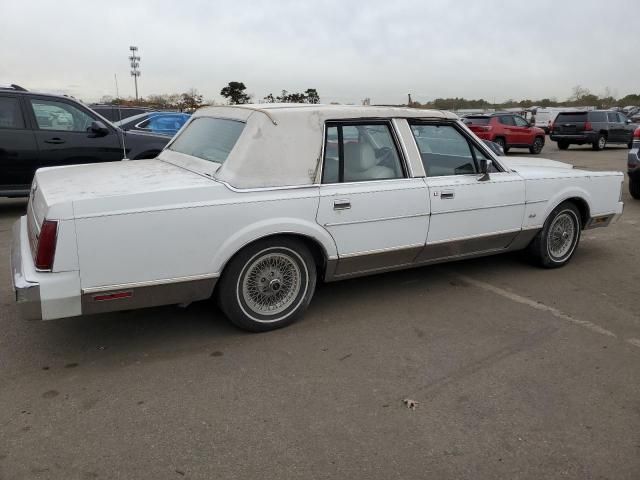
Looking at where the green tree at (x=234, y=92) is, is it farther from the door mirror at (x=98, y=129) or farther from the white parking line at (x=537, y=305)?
the white parking line at (x=537, y=305)

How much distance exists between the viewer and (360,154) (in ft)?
13.6

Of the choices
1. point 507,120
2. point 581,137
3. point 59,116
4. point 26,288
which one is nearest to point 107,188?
point 26,288

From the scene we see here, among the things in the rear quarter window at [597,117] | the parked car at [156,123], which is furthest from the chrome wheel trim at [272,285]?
the rear quarter window at [597,117]

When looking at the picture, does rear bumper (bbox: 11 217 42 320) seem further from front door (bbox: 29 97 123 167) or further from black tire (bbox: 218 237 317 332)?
front door (bbox: 29 97 123 167)

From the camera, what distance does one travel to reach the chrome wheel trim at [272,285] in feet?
12.2

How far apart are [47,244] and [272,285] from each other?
4.76 ft

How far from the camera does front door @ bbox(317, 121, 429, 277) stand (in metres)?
3.92

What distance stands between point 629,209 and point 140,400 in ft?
27.2

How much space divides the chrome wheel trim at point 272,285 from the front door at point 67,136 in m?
5.27

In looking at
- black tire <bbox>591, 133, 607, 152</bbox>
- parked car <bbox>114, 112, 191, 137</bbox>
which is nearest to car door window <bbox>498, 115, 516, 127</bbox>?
black tire <bbox>591, 133, 607, 152</bbox>

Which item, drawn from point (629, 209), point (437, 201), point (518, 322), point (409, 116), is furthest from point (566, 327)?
point (629, 209)

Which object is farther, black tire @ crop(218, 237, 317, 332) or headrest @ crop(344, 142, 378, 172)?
headrest @ crop(344, 142, 378, 172)

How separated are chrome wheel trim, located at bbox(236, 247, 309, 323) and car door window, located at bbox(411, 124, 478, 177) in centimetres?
140

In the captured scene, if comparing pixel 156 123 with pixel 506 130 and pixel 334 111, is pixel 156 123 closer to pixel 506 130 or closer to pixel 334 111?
pixel 334 111
